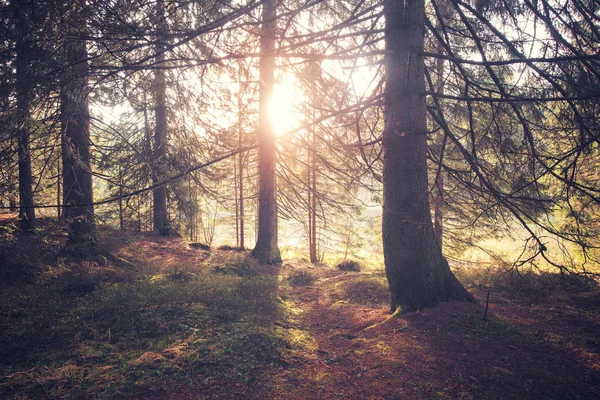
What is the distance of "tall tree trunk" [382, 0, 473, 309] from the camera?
5.24 m

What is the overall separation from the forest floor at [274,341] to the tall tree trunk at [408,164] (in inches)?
23.4

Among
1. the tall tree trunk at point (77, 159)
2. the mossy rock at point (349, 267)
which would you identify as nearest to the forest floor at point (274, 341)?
the tall tree trunk at point (77, 159)

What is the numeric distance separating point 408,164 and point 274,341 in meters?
3.64

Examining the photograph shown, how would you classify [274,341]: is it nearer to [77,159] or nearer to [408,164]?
[408,164]

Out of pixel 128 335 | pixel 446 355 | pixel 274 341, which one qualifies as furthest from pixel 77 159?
pixel 446 355

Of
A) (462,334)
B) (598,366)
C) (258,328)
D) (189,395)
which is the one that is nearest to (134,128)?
(258,328)

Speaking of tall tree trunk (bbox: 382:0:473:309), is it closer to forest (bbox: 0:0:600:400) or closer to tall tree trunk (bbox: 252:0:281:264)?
forest (bbox: 0:0:600:400)

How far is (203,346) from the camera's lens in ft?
14.6

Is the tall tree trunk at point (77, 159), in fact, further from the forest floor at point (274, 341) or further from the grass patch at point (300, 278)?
the grass patch at point (300, 278)

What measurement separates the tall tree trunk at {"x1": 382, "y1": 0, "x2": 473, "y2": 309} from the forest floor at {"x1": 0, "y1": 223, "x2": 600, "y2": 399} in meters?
0.60

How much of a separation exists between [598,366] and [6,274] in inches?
417

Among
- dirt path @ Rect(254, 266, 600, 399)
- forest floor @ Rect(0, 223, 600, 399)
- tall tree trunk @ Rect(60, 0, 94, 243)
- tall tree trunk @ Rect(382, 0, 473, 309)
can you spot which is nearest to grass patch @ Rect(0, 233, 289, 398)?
forest floor @ Rect(0, 223, 600, 399)

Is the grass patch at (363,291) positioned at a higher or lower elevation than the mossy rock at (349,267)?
higher

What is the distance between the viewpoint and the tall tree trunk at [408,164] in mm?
5242
